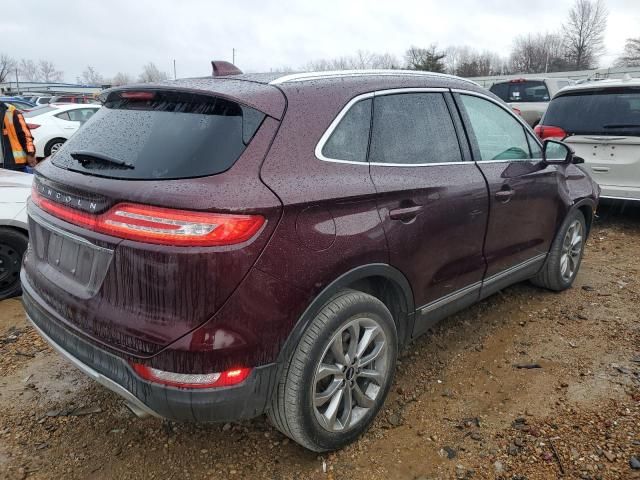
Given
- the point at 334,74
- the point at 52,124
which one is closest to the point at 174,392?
the point at 334,74

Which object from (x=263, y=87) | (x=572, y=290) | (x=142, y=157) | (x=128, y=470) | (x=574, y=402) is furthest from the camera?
(x=572, y=290)

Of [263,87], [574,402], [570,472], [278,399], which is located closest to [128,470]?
[278,399]

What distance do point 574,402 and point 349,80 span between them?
217 cm

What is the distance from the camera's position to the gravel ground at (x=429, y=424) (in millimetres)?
2357

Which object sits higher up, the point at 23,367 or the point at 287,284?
the point at 287,284

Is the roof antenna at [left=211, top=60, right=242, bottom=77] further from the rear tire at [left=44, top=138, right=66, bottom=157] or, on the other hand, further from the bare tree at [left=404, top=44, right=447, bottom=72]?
the bare tree at [left=404, top=44, right=447, bottom=72]

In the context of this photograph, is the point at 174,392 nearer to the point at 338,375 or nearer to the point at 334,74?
the point at 338,375

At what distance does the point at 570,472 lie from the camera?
2.30 m

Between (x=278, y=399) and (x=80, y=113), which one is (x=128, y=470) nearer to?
(x=278, y=399)

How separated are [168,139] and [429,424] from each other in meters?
1.95

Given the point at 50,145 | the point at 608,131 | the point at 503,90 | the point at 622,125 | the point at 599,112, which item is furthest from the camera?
the point at 503,90

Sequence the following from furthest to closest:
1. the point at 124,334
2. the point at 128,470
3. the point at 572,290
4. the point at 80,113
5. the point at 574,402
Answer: the point at 80,113, the point at 572,290, the point at 574,402, the point at 128,470, the point at 124,334

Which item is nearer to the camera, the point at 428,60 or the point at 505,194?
the point at 505,194

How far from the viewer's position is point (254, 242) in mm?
1863
